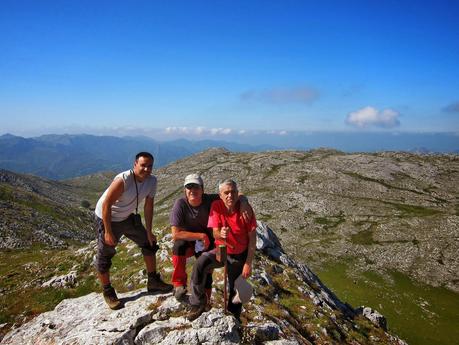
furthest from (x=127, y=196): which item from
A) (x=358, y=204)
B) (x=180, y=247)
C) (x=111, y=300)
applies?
(x=358, y=204)

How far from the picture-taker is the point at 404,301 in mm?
57875

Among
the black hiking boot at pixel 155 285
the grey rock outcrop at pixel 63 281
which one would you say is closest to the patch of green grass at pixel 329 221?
the grey rock outcrop at pixel 63 281

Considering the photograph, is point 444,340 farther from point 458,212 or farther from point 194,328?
point 458,212

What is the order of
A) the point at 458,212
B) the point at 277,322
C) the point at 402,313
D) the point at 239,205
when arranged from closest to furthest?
the point at 239,205
the point at 277,322
the point at 402,313
the point at 458,212

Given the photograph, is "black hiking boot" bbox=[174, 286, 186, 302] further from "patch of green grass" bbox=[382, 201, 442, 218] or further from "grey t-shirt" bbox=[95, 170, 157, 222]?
"patch of green grass" bbox=[382, 201, 442, 218]

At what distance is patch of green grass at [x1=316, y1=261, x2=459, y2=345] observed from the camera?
47441 mm

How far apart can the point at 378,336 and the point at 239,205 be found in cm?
1549

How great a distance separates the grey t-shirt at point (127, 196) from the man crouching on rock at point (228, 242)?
3.11m

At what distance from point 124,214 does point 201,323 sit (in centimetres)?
516

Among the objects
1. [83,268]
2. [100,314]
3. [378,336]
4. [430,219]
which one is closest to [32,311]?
[83,268]

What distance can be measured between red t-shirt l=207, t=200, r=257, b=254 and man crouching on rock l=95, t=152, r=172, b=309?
3165 mm

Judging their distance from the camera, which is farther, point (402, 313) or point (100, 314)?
point (402, 313)

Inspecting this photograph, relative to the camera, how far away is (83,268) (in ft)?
83.2

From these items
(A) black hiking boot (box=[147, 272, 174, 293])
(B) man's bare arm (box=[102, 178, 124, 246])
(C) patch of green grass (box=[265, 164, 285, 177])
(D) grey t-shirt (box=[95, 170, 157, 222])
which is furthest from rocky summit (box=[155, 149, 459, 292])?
(B) man's bare arm (box=[102, 178, 124, 246])
